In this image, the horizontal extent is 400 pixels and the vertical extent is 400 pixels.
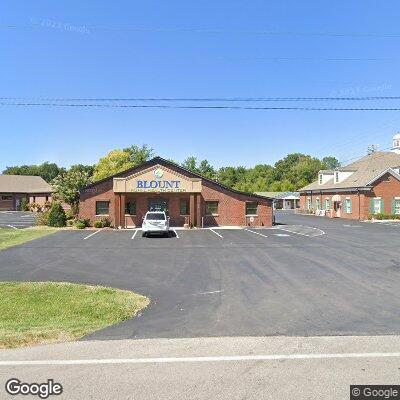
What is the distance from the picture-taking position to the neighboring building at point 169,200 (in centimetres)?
3862

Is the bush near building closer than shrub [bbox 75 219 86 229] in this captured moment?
No

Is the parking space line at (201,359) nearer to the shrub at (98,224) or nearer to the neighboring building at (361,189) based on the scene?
the shrub at (98,224)

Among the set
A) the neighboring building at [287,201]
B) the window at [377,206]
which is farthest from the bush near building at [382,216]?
the neighboring building at [287,201]

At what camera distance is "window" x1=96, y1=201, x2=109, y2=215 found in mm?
39388

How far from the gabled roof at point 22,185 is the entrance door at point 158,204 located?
40629mm

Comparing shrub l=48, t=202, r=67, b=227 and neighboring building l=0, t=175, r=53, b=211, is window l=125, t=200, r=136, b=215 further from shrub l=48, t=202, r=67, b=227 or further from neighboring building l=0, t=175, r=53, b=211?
neighboring building l=0, t=175, r=53, b=211

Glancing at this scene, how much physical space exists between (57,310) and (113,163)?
7610 centimetres

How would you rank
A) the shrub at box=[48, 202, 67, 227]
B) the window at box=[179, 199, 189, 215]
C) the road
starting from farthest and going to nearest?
the window at box=[179, 199, 189, 215], the shrub at box=[48, 202, 67, 227], the road

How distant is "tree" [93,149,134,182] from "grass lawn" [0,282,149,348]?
71299 millimetres

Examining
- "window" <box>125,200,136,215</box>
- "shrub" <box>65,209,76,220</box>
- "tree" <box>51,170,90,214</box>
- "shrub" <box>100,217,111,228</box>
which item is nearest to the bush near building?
"window" <box>125,200,136,215</box>

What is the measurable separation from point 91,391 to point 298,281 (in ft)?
31.3

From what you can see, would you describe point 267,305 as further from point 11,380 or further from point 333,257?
point 333,257

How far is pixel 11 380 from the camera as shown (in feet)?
19.7

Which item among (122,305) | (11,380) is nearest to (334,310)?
(122,305)
